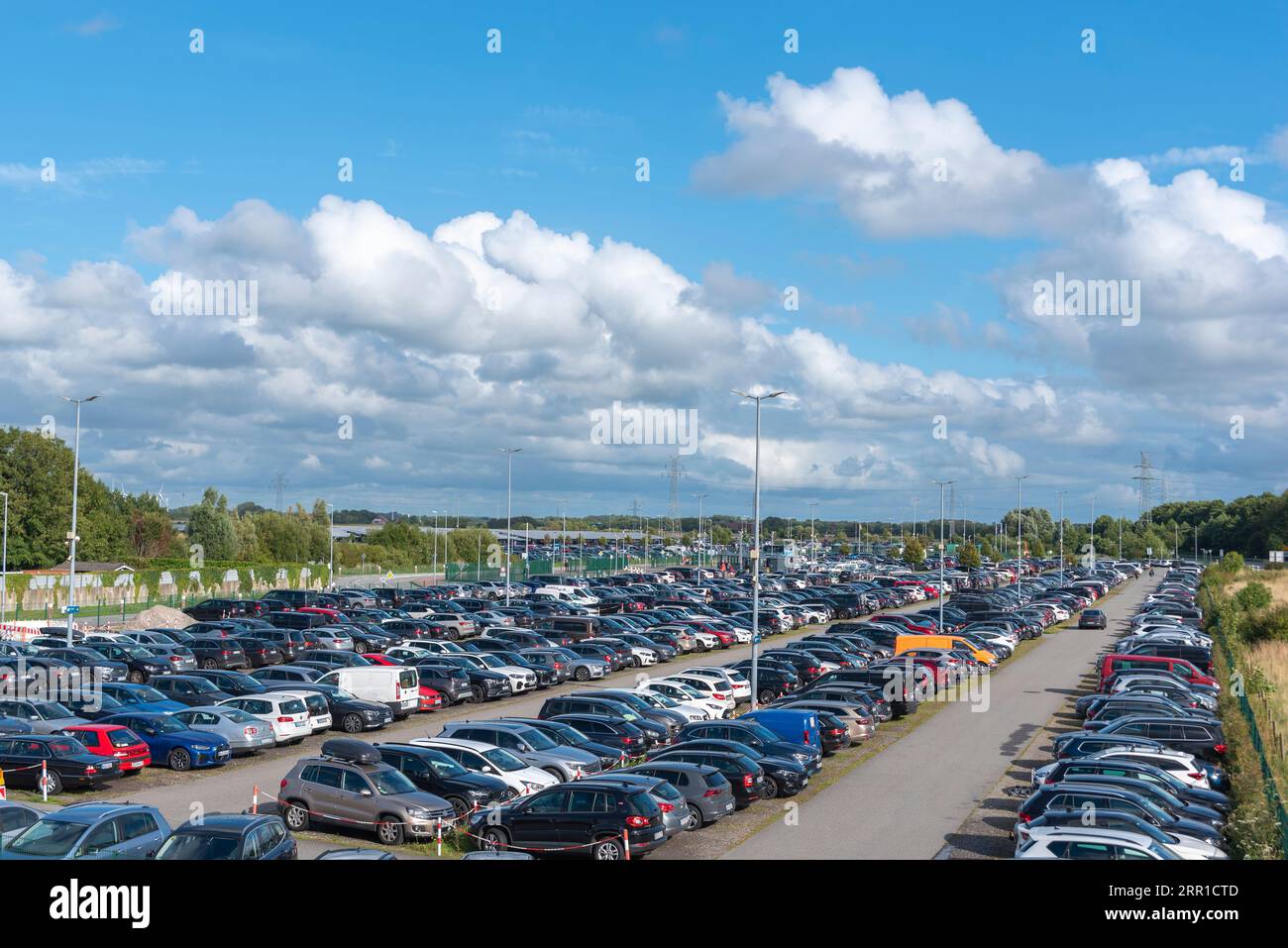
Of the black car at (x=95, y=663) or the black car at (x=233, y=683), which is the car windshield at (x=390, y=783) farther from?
the black car at (x=95, y=663)

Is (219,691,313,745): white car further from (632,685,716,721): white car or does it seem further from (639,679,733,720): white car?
(639,679,733,720): white car

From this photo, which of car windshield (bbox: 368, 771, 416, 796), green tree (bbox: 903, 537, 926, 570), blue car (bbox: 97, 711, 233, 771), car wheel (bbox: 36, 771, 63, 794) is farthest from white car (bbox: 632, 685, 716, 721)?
green tree (bbox: 903, 537, 926, 570)

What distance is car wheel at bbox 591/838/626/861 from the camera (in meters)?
17.3

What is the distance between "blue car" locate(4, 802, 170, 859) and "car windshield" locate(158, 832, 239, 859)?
1097 mm

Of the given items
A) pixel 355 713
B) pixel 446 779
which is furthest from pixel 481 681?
pixel 446 779

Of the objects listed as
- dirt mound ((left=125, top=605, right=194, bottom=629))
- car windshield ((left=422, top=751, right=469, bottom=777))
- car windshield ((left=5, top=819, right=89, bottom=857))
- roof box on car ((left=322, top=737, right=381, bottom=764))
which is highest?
car windshield ((left=5, top=819, right=89, bottom=857))

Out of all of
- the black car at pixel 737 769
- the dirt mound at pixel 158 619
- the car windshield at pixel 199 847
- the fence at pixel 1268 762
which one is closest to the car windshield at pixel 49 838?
the car windshield at pixel 199 847

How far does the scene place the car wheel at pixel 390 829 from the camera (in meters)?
18.7

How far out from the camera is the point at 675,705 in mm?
31484

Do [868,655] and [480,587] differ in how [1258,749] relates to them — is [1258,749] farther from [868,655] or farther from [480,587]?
[480,587]

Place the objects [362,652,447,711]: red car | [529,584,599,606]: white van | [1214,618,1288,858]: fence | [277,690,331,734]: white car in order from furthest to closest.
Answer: [529,584,599,606]: white van < [362,652,447,711]: red car < [277,690,331,734]: white car < [1214,618,1288,858]: fence

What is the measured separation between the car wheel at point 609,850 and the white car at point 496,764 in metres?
4.01
